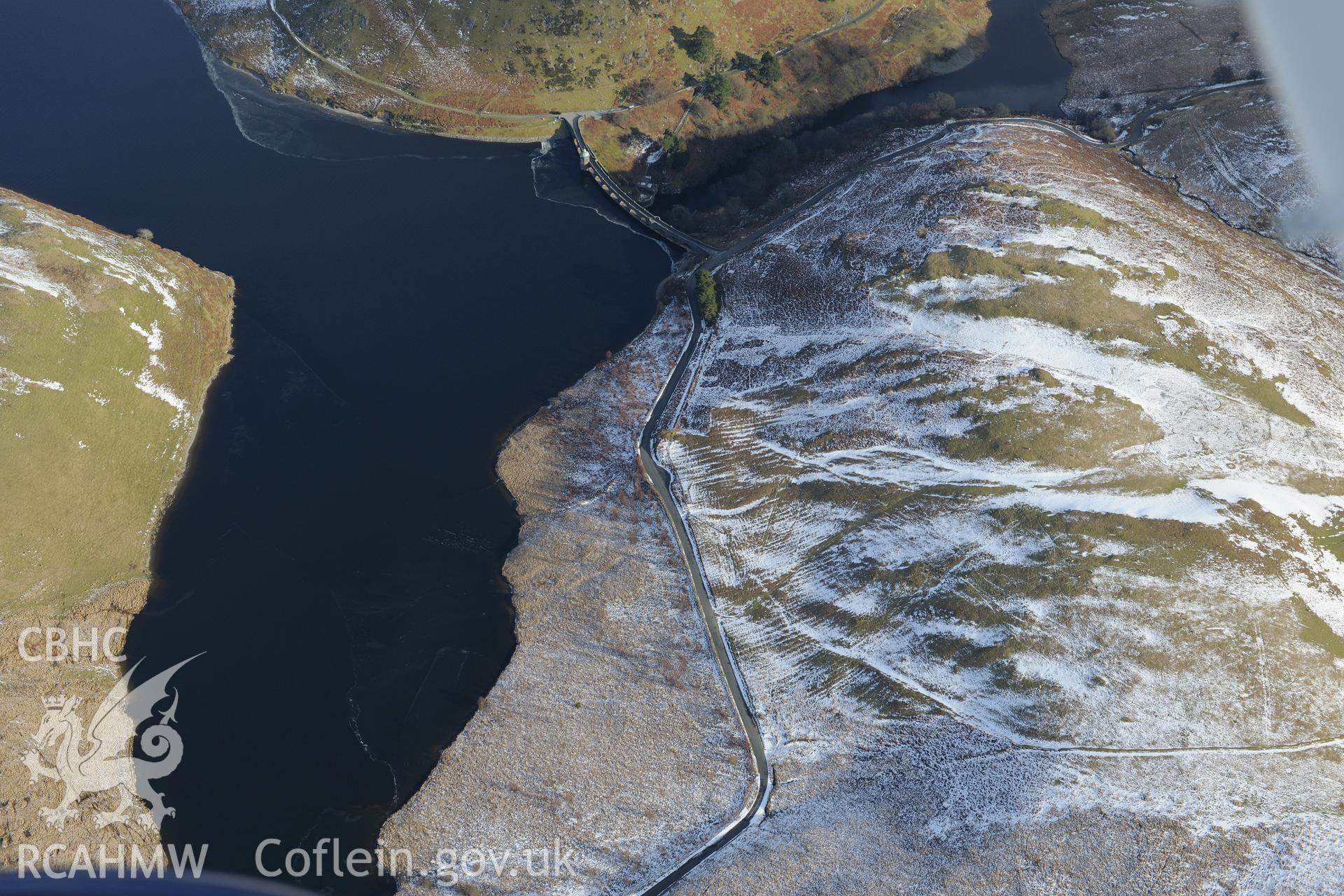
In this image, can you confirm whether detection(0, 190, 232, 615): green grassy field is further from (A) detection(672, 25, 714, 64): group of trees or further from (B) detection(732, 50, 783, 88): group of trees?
(B) detection(732, 50, 783, 88): group of trees

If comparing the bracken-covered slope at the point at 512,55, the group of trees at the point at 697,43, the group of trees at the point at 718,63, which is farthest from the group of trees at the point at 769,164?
the group of trees at the point at 697,43

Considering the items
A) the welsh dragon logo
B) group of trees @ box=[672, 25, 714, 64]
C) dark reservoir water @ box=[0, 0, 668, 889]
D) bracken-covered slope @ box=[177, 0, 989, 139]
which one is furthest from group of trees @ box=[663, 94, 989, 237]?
the welsh dragon logo

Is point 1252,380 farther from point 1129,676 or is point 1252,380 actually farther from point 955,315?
point 1129,676

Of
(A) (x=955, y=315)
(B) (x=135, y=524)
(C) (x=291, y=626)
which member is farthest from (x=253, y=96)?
(A) (x=955, y=315)

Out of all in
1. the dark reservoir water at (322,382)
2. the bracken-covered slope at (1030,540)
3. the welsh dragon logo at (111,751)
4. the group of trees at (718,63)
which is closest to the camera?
the bracken-covered slope at (1030,540)

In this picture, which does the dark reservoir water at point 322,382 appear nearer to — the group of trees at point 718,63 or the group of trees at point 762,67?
the group of trees at point 718,63

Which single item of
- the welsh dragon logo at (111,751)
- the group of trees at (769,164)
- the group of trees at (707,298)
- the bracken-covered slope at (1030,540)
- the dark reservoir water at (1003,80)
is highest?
the dark reservoir water at (1003,80)
